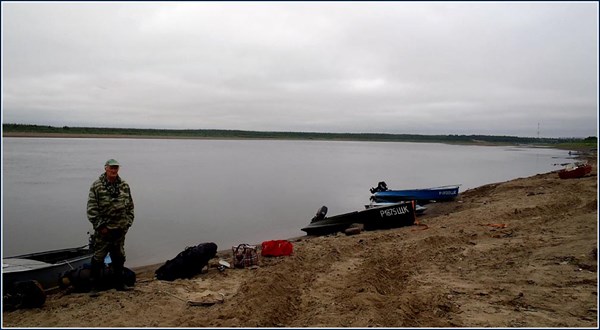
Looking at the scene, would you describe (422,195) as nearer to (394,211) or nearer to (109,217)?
(394,211)

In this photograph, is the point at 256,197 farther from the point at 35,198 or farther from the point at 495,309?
the point at 495,309

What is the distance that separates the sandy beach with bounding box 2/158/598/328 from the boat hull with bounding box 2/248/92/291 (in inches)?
34.9

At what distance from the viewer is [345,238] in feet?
35.7

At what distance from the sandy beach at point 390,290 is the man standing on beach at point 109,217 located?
1.39 ft

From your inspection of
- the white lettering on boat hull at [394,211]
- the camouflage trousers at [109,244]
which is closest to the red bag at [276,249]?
the camouflage trousers at [109,244]

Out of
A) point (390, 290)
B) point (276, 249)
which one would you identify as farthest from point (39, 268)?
point (390, 290)

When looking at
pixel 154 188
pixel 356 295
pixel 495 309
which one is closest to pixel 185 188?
pixel 154 188

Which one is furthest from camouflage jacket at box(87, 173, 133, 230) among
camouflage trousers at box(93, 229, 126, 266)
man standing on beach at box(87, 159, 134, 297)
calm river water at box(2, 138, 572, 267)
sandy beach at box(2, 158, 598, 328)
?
calm river water at box(2, 138, 572, 267)

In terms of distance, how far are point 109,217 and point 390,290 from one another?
4471 millimetres

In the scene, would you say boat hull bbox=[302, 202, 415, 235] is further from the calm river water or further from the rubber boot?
the rubber boot

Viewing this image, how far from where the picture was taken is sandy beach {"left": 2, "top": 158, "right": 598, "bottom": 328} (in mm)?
5039

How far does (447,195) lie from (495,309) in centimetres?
1366

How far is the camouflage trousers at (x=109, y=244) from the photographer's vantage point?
20.0ft

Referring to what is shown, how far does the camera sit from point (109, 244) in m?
6.16
